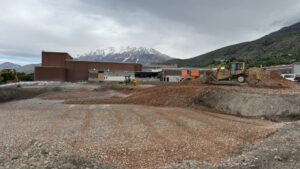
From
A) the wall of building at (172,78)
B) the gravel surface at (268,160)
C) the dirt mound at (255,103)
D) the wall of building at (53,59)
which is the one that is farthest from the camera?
the wall of building at (53,59)

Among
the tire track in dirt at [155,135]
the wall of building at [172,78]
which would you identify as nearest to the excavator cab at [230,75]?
the tire track in dirt at [155,135]

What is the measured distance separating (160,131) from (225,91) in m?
8.75

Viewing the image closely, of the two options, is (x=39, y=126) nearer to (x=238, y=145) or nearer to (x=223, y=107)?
(x=238, y=145)

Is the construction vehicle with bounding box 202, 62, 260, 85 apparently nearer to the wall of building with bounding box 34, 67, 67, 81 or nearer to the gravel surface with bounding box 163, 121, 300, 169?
the gravel surface with bounding box 163, 121, 300, 169

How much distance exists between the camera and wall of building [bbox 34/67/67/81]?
185 feet

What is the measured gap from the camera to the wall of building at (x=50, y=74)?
56.5m

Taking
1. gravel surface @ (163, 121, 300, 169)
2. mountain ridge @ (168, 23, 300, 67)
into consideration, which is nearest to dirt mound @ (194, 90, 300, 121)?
gravel surface @ (163, 121, 300, 169)

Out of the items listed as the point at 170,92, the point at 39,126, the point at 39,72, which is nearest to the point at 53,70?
the point at 39,72

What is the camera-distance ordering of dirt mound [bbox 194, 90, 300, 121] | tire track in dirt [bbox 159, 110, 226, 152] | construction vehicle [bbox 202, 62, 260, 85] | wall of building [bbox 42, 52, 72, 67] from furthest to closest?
wall of building [bbox 42, 52, 72, 67] → construction vehicle [bbox 202, 62, 260, 85] → dirt mound [bbox 194, 90, 300, 121] → tire track in dirt [bbox 159, 110, 226, 152]

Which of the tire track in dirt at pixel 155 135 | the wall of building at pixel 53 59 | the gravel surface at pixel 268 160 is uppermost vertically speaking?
the wall of building at pixel 53 59

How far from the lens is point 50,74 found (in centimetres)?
5778

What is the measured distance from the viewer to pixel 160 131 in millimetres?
7836

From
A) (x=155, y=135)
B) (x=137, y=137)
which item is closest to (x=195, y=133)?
(x=155, y=135)

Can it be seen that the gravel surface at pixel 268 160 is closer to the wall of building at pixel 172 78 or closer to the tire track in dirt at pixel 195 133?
the tire track in dirt at pixel 195 133
